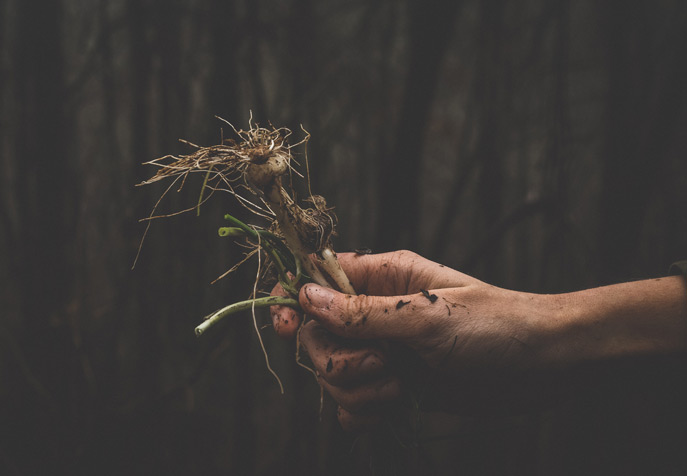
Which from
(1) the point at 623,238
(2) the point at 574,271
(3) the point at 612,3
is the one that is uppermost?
(3) the point at 612,3

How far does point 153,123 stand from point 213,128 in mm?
310

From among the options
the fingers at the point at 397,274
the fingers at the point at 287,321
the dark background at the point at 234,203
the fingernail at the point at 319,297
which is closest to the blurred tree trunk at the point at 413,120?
the dark background at the point at 234,203

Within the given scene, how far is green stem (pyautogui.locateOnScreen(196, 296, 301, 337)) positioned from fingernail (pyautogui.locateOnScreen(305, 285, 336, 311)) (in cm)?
7

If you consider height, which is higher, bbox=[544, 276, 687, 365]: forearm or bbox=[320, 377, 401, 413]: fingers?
bbox=[544, 276, 687, 365]: forearm

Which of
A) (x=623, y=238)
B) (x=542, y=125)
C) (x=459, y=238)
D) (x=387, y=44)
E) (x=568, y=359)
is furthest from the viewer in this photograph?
(x=459, y=238)

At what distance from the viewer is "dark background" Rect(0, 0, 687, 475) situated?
1.61 meters

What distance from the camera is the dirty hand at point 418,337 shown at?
664 millimetres

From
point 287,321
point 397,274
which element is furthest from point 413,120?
point 287,321

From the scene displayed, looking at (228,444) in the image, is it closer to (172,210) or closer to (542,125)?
(172,210)

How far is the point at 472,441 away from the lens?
1.83 m

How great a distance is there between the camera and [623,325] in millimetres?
754

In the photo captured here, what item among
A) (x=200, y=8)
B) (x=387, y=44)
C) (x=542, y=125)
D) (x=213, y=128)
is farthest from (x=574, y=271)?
(x=200, y=8)

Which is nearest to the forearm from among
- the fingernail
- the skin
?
the skin

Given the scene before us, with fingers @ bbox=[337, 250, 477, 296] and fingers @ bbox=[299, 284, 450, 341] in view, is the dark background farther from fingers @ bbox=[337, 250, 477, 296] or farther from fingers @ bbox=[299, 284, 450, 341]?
fingers @ bbox=[299, 284, 450, 341]
